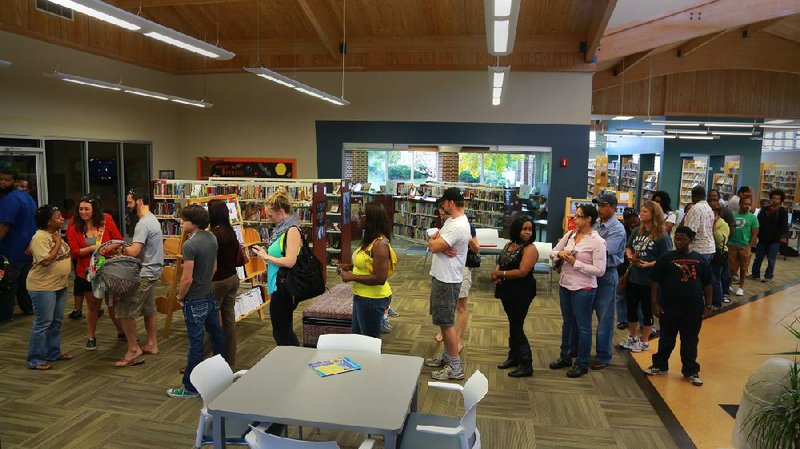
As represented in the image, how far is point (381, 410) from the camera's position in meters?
2.61

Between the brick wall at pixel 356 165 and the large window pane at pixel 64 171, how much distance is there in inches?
202

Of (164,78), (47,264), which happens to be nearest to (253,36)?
(164,78)

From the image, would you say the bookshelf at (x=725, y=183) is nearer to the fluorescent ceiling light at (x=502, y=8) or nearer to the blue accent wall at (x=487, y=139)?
the blue accent wall at (x=487, y=139)

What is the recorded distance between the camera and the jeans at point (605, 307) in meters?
4.96

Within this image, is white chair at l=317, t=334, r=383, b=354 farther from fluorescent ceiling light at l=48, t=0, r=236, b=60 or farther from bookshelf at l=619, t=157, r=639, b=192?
Result: bookshelf at l=619, t=157, r=639, b=192

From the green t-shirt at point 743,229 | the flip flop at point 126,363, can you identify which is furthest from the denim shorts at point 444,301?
the green t-shirt at point 743,229

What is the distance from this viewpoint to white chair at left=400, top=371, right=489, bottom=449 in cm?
269

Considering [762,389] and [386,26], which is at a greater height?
[386,26]

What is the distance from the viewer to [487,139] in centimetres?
1120

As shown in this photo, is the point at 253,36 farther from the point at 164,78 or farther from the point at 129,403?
the point at 129,403

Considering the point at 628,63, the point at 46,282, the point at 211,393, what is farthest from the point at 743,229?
the point at 46,282

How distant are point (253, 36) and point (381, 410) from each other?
34.5ft

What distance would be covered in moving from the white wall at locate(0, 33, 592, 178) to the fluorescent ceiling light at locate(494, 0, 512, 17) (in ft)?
22.3

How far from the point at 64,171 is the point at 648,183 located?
1733 cm
